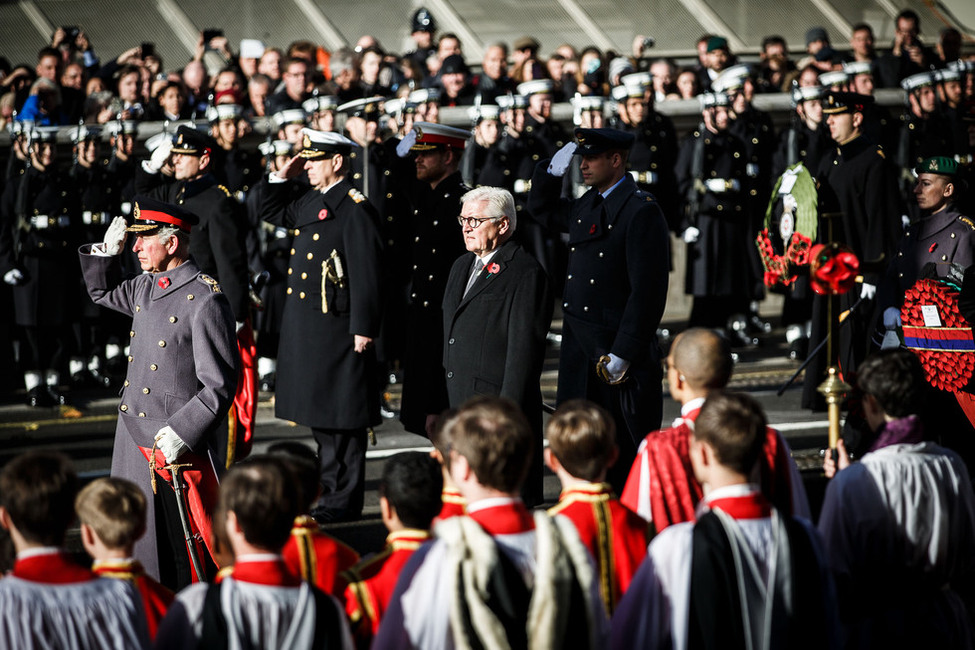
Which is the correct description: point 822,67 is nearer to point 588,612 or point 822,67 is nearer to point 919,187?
point 919,187

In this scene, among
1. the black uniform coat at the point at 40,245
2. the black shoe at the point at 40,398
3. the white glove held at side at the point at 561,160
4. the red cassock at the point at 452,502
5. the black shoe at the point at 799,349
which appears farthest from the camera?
the black shoe at the point at 799,349

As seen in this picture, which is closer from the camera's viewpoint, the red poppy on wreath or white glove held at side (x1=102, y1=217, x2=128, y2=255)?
white glove held at side (x1=102, y1=217, x2=128, y2=255)

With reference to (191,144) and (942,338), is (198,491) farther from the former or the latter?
(942,338)

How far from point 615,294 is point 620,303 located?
0.16ft

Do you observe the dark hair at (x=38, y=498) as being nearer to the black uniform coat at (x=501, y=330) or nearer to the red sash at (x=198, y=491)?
the red sash at (x=198, y=491)

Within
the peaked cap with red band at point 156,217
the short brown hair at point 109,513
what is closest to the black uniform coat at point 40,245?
the peaked cap with red band at point 156,217

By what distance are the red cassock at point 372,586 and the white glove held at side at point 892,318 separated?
3.89m

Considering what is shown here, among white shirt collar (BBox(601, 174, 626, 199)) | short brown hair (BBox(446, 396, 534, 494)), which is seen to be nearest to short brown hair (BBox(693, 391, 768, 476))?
short brown hair (BBox(446, 396, 534, 494))

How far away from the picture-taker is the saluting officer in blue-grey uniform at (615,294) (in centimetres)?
608

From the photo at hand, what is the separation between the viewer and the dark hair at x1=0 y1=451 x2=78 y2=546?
3521 millimetres

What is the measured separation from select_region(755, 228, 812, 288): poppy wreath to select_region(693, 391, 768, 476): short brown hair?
118 inches

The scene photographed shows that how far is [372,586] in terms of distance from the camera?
3.76 meters

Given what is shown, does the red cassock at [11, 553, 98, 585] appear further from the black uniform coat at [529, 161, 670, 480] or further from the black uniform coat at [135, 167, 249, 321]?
the black uniform coat at [135, 167, 249, 321]

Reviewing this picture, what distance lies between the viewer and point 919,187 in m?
7.24
